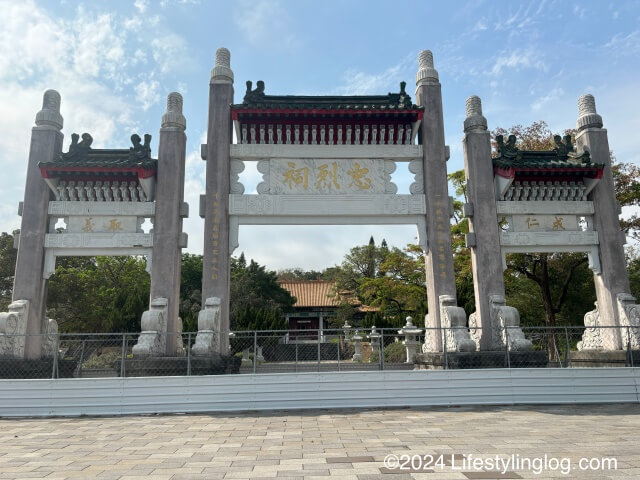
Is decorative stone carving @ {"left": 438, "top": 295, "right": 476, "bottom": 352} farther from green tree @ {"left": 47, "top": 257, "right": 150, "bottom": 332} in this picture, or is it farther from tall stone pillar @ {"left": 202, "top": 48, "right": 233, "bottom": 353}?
green tree @ {"left": 47, "top": 257, "right": 150, "bottom": 332}

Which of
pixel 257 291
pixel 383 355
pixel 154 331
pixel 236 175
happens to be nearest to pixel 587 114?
pixel 383 355

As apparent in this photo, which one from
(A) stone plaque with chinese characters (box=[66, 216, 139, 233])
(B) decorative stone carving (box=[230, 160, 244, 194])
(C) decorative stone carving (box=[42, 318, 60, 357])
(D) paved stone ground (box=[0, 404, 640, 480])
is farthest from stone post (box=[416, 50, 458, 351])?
(C) decorative stone carving (box=[42, 318, 60, 357])

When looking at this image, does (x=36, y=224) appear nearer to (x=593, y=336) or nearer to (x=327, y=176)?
(x=327, y=176)

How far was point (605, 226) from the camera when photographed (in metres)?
12.0

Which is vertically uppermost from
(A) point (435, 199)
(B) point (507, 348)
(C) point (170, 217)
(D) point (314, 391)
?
(A) point (435, 199)

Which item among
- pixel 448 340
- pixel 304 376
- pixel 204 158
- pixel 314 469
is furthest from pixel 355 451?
pixel 204 158

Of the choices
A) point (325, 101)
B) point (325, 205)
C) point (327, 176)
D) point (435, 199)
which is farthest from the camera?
point (325, 101)

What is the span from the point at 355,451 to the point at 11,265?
32.8 m

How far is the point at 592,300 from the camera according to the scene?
63.7 ft

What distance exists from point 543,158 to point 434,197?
11.8 ft

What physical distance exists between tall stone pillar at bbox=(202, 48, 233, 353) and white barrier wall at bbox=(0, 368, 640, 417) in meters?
1.61

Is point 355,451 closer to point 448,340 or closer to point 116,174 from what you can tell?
point 448,340

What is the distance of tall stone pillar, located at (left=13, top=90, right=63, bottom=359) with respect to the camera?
35.9 feet

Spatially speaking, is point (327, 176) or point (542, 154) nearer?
point (327, 176)
